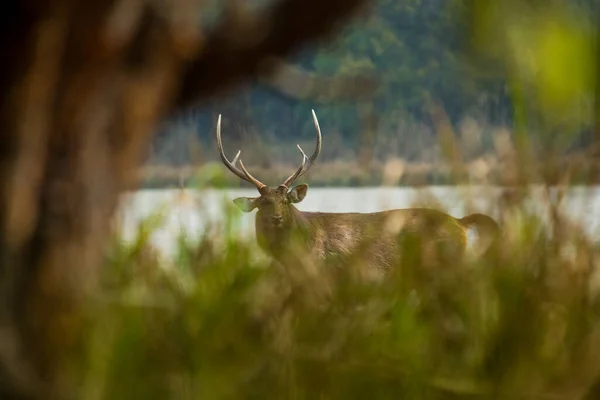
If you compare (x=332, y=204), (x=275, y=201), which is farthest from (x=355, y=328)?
(x=275, y=201)

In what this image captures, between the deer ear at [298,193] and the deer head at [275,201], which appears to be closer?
the deer head at [275,201]

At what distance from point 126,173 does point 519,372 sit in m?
0.49

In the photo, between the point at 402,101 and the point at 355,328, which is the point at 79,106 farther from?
the point at 402,101

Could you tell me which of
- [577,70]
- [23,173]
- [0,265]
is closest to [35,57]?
[23,173]

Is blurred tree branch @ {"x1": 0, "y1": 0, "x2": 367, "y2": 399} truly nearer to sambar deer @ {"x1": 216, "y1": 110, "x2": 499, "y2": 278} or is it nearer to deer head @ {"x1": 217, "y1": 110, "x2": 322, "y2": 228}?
sambar deer @ {"x1": 216, "y1": 110, "x2": 499, "y2": 278}

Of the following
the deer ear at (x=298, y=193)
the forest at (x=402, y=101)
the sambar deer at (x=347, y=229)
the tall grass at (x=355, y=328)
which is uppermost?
the forest at (x=402, y=101)

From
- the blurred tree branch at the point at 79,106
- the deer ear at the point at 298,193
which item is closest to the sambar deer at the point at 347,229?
the deer ear at the point at 298,193

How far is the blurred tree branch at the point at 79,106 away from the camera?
3.10 ft

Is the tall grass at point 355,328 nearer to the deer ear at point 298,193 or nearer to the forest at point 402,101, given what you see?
the forest at point 402,101

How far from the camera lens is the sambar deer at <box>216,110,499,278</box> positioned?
1.25 meters

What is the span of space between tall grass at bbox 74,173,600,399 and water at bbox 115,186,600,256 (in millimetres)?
37

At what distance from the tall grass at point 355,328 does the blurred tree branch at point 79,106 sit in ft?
0.18

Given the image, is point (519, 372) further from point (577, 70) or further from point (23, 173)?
point (23, 173)

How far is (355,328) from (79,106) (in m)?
0.40
